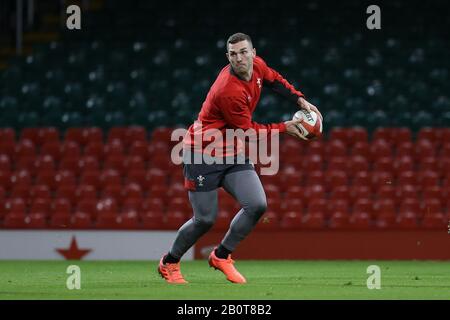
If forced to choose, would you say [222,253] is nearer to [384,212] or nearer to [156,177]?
[384,212]

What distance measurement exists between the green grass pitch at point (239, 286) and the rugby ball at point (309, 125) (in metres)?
1.37

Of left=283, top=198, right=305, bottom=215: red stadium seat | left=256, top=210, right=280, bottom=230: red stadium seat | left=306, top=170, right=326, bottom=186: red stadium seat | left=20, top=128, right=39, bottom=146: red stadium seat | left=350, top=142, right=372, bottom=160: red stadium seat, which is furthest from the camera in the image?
left=20, top=128, right=39, bottom=146: red stadium seat

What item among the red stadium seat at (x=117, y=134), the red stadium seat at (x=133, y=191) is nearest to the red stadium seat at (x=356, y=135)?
the red stadium seat at (x=133, y=191)

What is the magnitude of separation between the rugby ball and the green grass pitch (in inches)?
53.8

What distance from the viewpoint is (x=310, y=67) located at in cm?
1823

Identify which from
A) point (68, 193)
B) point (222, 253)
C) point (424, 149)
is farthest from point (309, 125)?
point (424, 149)

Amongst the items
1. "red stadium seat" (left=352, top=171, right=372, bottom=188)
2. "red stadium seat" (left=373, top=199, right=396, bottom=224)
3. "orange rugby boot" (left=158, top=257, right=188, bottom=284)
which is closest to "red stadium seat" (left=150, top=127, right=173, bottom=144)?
"red stadium seat" (left=352, top=171, right=372, bottom=188)

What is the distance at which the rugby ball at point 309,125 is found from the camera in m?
9.41

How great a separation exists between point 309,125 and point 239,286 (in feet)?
5.16

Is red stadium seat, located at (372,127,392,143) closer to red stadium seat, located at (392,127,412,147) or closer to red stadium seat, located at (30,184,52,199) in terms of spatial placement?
red stadium seat, located at (392,127,412,147)

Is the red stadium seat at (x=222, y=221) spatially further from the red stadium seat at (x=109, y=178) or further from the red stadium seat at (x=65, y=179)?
the red stadium seat at (x=65, y=179)

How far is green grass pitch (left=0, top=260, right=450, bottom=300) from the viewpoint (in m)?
8.54

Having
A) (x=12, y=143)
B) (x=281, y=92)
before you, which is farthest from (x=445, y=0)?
(x=281, y=92)

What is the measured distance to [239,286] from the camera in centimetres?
934
